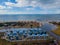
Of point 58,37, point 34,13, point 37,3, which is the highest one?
point 37,3

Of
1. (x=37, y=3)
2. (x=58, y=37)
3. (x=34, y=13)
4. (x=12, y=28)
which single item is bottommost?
(x=58, y=37)

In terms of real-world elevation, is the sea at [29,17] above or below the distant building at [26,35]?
above

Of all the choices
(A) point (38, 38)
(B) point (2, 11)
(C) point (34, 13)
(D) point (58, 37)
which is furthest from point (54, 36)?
(B) point (2, 11)

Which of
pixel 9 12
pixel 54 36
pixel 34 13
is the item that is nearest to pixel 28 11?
pixel 34 13

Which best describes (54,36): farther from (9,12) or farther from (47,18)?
(9,12)

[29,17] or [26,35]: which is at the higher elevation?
[29,17]

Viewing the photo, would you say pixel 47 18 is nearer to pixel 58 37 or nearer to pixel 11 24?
pixel 58 37

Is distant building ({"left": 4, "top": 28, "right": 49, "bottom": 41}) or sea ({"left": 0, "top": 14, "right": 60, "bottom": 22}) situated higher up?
sea ({"left": 0, "top": 14, "right": 60, "bottom": 22})

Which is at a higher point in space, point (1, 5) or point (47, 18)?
point (1, 5)

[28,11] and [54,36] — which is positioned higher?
[28,11]
